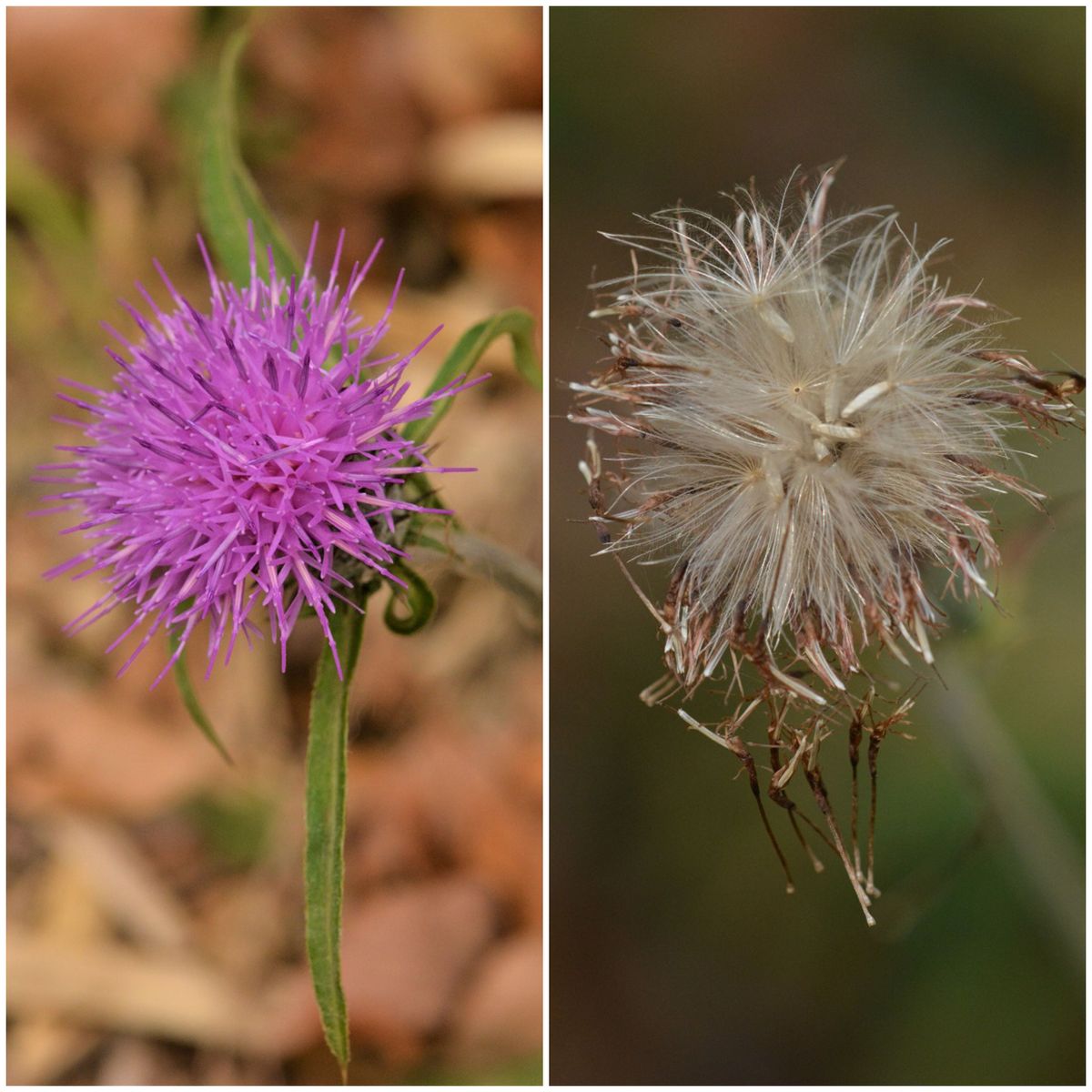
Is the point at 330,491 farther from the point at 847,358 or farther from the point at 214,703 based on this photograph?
the point at 214,703

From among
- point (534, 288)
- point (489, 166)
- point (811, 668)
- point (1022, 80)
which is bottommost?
point (811, 668)

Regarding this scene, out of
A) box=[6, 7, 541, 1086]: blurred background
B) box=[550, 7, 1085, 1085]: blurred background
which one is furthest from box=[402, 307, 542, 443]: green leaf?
box=[6, 7, 541, 1086]: blurred background

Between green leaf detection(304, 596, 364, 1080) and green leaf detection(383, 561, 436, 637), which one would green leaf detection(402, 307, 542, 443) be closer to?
green leaf detection(383, 561, 436, 637)

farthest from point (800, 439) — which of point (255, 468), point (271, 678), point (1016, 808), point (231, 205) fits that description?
point (271, 678)

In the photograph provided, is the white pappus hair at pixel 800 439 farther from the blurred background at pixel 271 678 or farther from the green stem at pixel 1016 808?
the blurred background at pixel 271 678

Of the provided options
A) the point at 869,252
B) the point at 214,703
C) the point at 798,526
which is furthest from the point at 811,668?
the point at 214,703

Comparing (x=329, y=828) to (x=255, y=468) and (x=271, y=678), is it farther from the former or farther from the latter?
(x=271, y=678)
